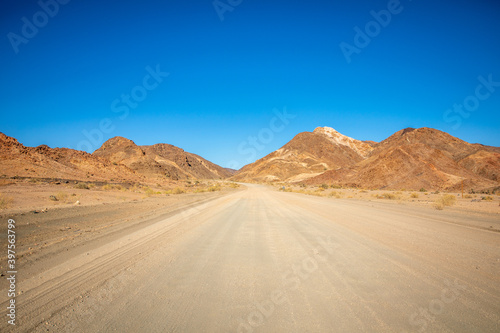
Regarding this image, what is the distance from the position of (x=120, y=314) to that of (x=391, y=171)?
57.7 m

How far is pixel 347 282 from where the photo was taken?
3447mm

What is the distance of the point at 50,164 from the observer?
3588 cm

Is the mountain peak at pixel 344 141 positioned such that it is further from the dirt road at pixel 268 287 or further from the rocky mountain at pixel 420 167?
the dirt road at pixel 268 287

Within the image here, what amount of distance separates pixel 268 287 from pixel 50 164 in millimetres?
44980

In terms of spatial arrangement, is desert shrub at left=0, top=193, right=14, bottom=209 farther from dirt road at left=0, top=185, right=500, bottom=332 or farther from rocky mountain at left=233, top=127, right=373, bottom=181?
rocky mountain at left=233, top=127, right=373, bottom=181

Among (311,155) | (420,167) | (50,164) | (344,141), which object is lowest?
(420,167)

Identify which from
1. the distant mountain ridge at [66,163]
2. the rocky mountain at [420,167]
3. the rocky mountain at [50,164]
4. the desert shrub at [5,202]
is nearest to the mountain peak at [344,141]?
the rocky mountain at [420,167]

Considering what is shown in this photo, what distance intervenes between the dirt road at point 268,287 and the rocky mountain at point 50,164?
3356 centimetres

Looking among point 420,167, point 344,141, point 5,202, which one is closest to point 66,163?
point 5,202

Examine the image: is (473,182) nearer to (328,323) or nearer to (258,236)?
(258,236)

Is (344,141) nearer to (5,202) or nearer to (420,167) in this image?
(420,167)

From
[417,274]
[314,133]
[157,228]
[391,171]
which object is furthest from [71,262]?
[314,133]

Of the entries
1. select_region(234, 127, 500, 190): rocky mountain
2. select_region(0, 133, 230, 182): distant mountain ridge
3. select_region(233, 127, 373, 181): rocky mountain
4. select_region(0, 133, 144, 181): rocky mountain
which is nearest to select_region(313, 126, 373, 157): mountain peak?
select_region(233, 127, 373, 181): rocky mountain

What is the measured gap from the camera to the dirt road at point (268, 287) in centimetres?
247
